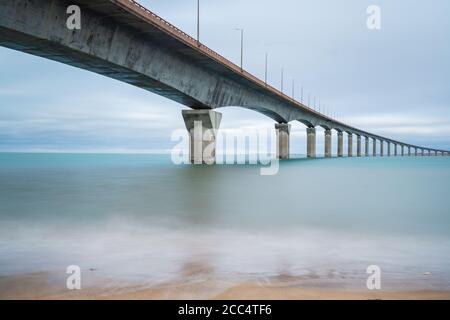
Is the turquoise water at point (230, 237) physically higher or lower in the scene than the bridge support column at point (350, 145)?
lower

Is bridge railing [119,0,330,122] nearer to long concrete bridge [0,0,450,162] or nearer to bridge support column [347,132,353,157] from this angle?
long concrete bridge [0,0,450,162]

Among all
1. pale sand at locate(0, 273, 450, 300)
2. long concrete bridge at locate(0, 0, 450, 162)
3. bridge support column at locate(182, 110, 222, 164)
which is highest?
long concrete bridge at locate(0, 0, 450, 162)

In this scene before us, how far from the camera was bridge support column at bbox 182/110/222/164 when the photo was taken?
41719 millimetres

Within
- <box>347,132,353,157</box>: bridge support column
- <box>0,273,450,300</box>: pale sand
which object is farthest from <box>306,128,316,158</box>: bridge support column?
<box>0,273,450,300</box>: pale sand

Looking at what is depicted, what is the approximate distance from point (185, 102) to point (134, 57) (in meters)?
13.7

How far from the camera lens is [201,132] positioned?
4206 centimetres

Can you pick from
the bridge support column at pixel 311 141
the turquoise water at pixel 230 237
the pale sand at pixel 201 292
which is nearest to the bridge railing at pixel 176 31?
the turquoise water at pixel 230 237

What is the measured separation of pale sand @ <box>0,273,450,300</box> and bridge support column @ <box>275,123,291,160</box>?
208 ft

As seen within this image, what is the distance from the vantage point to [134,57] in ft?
90.6

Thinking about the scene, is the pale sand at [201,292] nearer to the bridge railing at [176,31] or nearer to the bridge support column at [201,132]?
the bridge railing at [176,31]

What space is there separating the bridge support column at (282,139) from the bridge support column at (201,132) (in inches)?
1069

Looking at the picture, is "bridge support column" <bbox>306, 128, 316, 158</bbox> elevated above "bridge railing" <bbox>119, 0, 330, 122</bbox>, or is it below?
below

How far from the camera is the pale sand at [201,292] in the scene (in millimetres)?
5219

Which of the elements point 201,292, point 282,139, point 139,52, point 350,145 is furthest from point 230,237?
point 350,145
